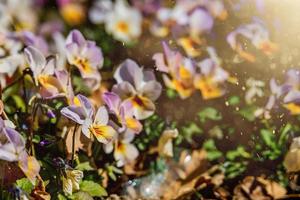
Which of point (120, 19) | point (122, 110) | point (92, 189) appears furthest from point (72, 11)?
point (92, 189)

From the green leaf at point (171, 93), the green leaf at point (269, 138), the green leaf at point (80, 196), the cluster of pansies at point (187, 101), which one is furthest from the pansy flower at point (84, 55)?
the green leaf at point (269, 138)

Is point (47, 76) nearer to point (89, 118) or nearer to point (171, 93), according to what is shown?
point (89, 118)

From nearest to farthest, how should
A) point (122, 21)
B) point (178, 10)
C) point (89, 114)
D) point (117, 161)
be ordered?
point (89, 114) → point (117, 161) → point (178, 10) → point (122, 21)

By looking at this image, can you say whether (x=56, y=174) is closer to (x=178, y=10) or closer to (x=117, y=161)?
(x=117, y=161)

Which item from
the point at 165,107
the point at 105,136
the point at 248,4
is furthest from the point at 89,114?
the point at 248,4

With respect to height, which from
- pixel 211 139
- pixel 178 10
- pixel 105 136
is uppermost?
pixel 178 10

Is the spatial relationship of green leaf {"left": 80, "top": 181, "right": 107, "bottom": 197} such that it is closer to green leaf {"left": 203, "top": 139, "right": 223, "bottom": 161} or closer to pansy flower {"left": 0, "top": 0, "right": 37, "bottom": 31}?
green leaf {"left": 203, "top": 139, "right": 223, "bottom": 161}

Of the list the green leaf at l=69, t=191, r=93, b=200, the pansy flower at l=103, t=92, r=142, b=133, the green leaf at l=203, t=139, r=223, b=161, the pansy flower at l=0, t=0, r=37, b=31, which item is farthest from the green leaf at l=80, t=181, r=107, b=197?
the pansy flower at l=0, t=0, r=37, b=31

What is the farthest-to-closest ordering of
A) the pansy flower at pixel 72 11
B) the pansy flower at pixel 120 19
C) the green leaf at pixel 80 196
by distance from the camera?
the pansy flower at pixel 72 11
the pansy flower at pixel 120 19
the green leaf at pixel 80 196

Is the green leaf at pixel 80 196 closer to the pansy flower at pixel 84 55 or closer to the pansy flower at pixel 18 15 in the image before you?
the pansy flower at pixel 84 55
